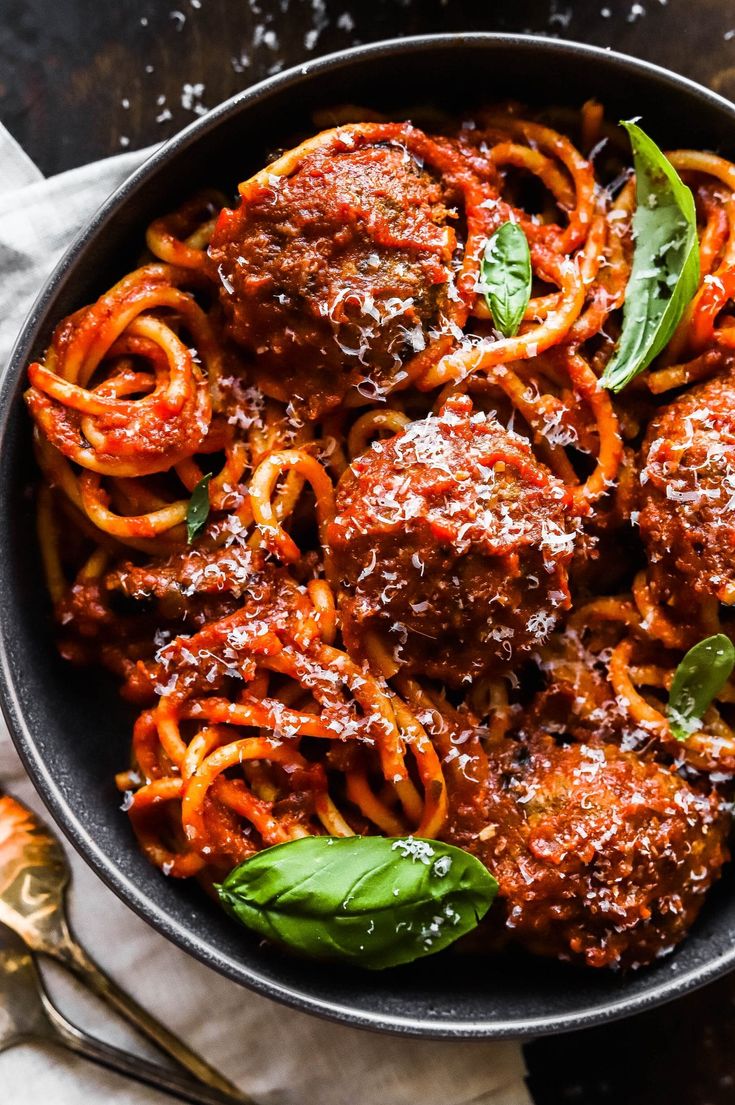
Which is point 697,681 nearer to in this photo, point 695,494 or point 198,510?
point 695,494

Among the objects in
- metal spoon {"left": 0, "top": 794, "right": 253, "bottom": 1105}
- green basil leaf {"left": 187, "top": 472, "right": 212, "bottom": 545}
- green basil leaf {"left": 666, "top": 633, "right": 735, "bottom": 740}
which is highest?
green basil leaf {"left": 187, "top": 472, "right": 212, "bottom": 545}

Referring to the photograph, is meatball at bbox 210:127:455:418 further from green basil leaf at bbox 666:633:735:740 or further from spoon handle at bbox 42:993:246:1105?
spoon handle at bbox 42:993:246:1105

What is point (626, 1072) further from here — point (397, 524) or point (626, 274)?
point (626, 274)

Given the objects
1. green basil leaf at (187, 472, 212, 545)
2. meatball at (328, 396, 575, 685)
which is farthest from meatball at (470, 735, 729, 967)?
green basil leaf at (187, 472, 212, 545)

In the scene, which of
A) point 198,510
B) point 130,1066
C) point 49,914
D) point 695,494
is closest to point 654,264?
point 695,494

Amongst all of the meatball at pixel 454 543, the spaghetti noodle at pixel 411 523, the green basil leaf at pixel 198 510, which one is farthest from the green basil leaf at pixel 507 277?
the green basil leaf at pixel 198 510

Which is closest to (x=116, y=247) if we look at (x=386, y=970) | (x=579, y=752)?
(x=579, y=752)
